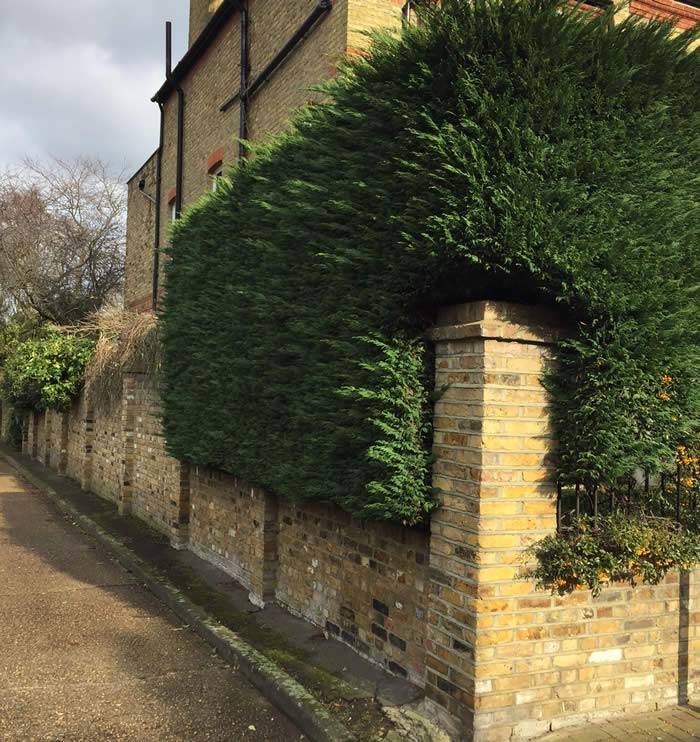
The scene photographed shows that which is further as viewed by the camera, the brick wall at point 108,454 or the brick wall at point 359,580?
the brick wall at point 108,454

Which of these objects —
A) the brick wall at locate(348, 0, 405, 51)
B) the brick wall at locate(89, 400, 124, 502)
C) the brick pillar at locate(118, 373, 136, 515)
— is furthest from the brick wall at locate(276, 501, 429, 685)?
the brick wall at locate(89, 400, 124, 502)

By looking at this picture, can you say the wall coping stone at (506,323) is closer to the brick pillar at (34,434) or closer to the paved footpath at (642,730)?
the paved footpath at (642,730)

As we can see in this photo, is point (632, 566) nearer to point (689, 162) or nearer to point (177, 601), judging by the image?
point (689, 162)

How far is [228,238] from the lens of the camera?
6543 millimetres

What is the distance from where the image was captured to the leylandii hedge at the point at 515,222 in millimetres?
3451

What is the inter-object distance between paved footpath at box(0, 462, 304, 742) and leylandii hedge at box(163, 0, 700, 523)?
154cm

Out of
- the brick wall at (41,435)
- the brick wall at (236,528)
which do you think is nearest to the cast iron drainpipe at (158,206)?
the brick wall at (41,435)

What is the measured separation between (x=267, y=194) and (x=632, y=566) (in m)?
3.86

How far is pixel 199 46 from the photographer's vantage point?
1292cm

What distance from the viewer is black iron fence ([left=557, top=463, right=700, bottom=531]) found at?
378 cm

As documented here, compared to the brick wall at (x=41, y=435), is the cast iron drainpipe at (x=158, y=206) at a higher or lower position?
higher

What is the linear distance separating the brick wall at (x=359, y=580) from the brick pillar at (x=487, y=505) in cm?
46

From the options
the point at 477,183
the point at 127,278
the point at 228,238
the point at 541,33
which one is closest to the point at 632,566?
the point at 477,183

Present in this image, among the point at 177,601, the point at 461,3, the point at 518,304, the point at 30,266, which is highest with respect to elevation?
the point at 30,266
